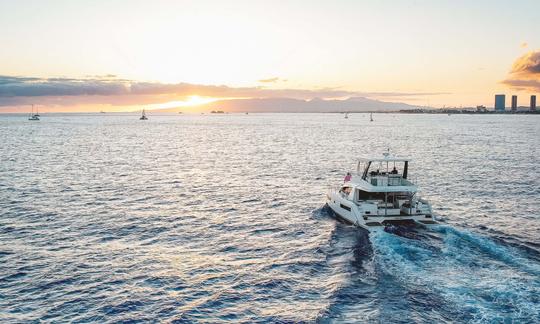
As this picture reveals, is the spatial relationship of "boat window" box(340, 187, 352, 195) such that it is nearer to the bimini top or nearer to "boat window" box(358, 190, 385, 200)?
"boat window" box(358, 190, 385, 200)

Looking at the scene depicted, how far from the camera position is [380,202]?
113 feet

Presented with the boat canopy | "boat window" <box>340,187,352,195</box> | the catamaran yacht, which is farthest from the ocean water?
the boat canopy

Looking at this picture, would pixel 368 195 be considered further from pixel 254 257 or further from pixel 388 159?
pixel 254 257

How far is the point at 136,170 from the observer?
67125 mm

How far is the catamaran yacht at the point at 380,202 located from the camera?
107 ft

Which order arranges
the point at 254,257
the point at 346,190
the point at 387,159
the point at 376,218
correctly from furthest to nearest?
the point at 346,190 → the point at 387,159 → the point at 376,218 → the point at 254,257

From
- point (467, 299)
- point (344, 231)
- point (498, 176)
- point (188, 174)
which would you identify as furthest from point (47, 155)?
point (467, 299)

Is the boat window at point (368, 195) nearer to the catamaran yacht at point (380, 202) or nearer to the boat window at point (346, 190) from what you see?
the catamaran yacht at point (380, 202)

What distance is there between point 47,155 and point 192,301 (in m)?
77.9

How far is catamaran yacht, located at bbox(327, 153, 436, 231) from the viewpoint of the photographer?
107 ft

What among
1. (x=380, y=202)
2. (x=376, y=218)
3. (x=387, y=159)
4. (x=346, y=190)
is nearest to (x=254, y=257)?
(x=376, y=218)

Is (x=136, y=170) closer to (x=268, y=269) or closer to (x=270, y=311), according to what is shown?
(x=268, y=269)

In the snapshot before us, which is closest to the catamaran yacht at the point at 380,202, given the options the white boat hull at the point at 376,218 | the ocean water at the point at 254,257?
the white boat hull at the point at 376,218

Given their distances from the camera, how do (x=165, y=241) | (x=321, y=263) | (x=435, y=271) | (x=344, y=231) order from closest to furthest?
1. (x=435, y=271)
2. (x=321, y=263)
3. (x=165, y=241)
4. (x=344, y=231)
